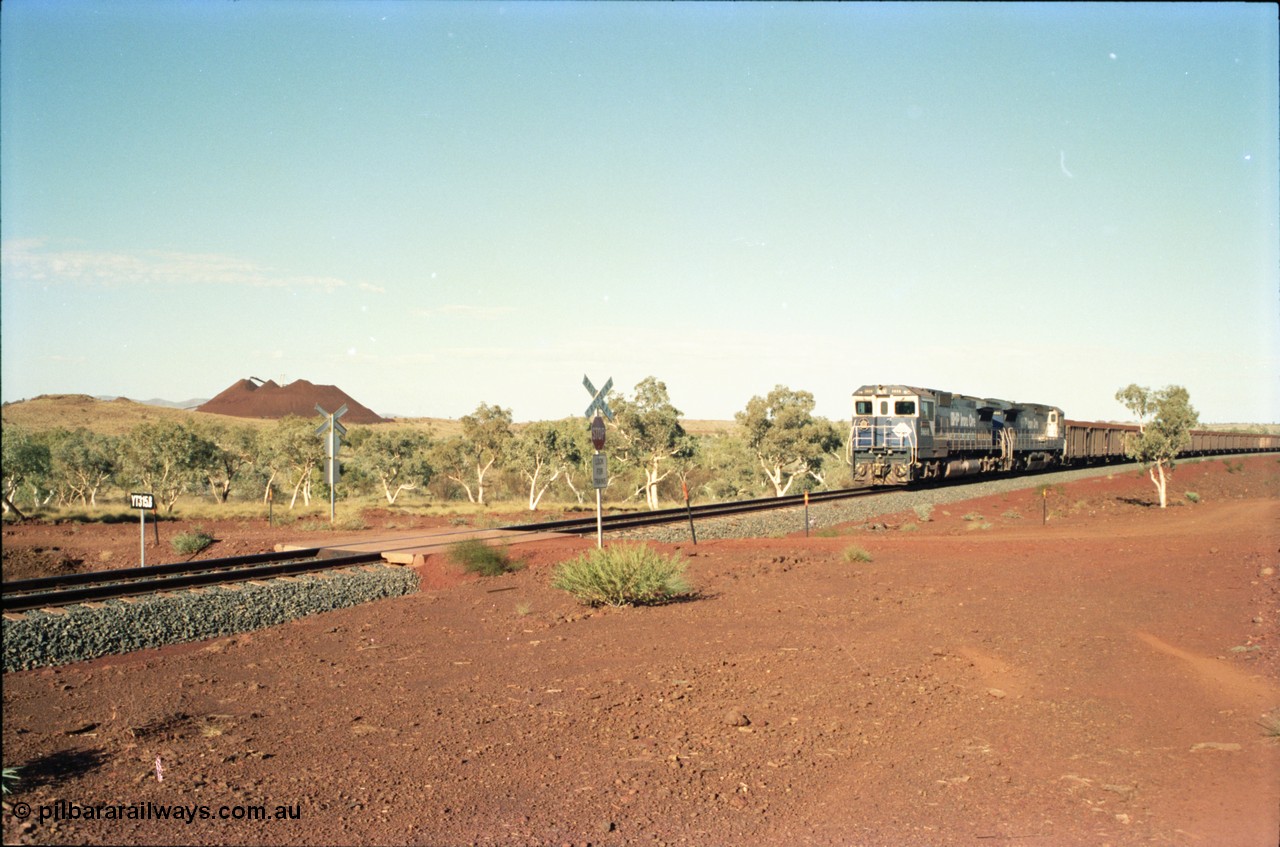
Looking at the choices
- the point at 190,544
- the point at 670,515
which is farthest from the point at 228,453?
the point at 670,515

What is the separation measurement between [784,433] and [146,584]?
43.2 meters

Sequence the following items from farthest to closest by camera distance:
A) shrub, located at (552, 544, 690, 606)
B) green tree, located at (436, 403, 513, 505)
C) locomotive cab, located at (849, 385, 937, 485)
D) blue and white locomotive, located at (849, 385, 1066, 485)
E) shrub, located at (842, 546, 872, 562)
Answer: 1. green tree, located at (436, 403, 513, 505)
2. blue and white locomotive, located at (849, 385, 1066, 485)
3. locomotive cab, located at (849, 385, 937, 485)
4. shrub, located at (842, 546, 872, 562)
5. shrub, located at (552, 544, 690, 606)

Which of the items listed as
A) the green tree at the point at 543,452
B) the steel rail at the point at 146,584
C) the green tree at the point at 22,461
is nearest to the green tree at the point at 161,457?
the green tree at the point at 22,461

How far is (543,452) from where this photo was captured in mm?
52969

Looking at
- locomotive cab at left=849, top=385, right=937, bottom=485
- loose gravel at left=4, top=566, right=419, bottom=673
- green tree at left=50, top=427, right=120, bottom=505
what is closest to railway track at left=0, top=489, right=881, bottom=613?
→ loose gravel at left=4, top=566, right=419, bottom=673

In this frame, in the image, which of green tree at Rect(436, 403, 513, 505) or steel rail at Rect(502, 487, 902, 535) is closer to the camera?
steel rail at Rect(502, 487, 902, 535)

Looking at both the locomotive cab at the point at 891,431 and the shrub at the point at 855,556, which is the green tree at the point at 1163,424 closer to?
the locomotive cab at the point at 891,431

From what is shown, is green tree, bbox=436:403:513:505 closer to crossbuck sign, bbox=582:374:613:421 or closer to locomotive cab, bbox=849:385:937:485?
locomotive cab, bbox=849:385:937:485

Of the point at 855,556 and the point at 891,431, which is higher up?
the point at 891,431

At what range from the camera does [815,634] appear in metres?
11.6

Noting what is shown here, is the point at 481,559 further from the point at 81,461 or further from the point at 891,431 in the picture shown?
the point at 81,461

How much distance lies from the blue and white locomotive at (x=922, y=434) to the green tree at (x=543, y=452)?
20.5 meters

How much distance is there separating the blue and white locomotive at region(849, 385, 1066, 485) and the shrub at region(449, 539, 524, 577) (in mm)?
22419

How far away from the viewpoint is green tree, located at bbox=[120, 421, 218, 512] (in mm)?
44375
